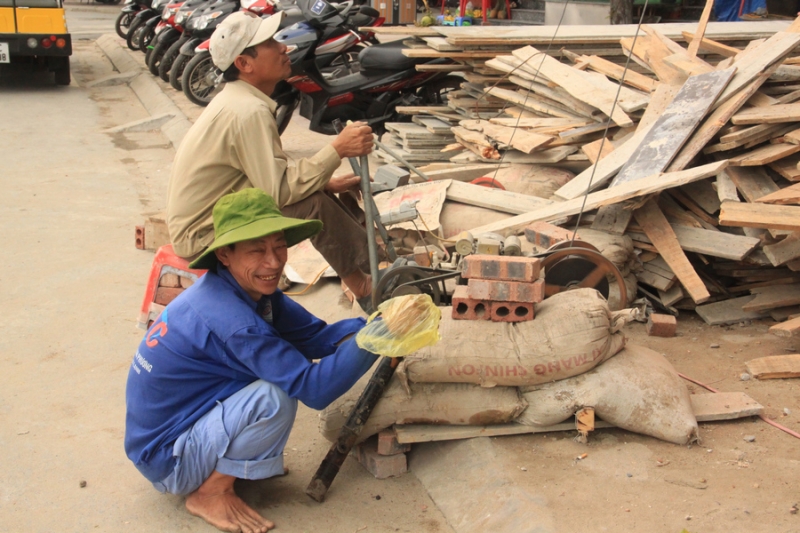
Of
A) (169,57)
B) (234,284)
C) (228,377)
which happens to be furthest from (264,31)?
(169,57)

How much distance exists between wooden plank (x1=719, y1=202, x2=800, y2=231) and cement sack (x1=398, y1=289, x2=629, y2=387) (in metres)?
0.95

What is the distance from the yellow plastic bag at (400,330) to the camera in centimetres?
270

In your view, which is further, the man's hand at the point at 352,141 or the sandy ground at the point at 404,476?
the man's hand at the point at 352,141

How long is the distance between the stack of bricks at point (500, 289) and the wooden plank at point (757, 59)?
7.68 feet

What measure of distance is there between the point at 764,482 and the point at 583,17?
445 inches

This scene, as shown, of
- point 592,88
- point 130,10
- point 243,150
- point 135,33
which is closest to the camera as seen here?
point 243,150

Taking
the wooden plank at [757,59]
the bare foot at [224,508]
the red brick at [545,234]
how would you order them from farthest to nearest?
1. the wooden plank at [757,59]
2. the red brick at [545,234]
3. the bare foot at [224,508]

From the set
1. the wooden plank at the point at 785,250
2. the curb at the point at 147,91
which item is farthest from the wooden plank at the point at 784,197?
the curb at the point at 147,91

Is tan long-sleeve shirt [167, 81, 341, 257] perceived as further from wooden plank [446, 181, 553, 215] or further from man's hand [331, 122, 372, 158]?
wooden plank [446, 181, 553, 215]

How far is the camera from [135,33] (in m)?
15.4

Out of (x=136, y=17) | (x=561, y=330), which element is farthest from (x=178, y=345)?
(x=136, y=17)

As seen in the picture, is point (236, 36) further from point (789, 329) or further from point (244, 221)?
point (789, 329)

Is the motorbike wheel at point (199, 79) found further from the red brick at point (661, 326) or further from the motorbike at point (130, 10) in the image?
the red brick at point (661, 326)

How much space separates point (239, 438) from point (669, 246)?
107 inches
